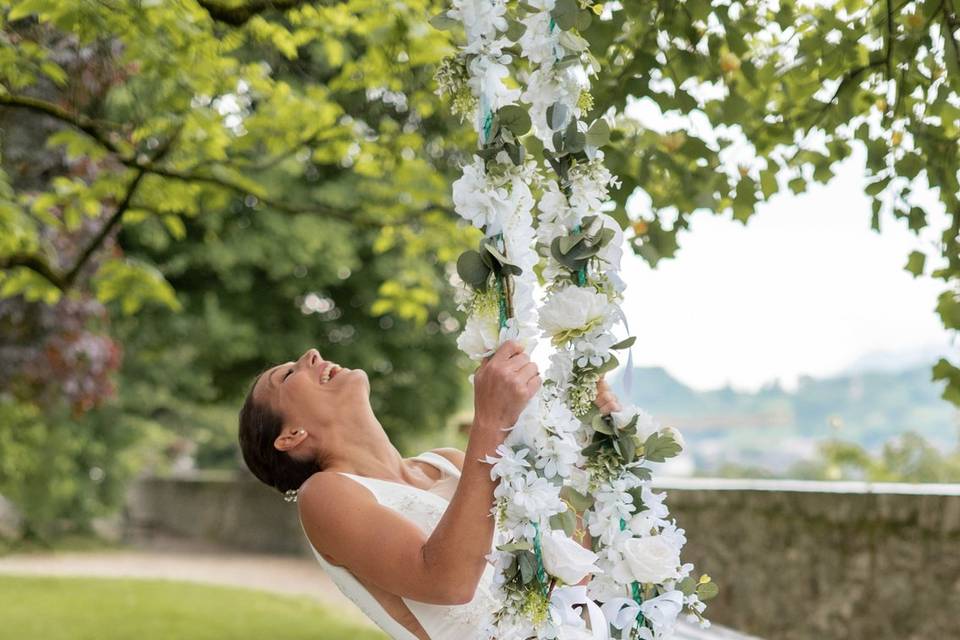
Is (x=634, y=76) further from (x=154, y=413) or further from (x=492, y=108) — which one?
(x=154, y=413)

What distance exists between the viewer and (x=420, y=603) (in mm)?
1996

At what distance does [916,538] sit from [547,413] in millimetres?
4198

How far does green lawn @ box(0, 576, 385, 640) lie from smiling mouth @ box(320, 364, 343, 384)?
6.98m

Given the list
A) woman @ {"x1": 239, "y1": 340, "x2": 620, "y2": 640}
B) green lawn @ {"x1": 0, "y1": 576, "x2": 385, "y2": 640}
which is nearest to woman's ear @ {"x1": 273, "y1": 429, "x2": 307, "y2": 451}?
woman @ {"x1": 239, "y1": 340, "x2": 620, "y2": 640}

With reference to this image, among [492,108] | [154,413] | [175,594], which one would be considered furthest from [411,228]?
[154,413]

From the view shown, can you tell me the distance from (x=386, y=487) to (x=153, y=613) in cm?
861

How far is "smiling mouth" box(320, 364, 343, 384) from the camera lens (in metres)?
2.40

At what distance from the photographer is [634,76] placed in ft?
9.94

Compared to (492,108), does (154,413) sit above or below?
below

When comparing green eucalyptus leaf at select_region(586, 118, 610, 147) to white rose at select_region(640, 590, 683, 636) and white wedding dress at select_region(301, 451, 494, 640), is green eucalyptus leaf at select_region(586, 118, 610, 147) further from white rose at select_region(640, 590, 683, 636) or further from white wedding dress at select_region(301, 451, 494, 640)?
white wedding dress at select_region(301, 451, 494, 640)

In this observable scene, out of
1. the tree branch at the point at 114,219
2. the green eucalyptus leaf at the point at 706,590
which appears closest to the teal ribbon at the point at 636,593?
the green eucalyptus leaf at the point at 706,590

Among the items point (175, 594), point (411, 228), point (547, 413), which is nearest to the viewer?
point (547, 413)

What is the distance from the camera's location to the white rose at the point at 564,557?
137 cm

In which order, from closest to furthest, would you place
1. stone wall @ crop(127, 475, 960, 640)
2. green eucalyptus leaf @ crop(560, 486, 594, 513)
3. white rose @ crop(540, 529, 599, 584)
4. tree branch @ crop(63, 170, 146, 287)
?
1. white rose @ crop(540, 529, 599, 584)
2. green eucalyptus leaf @ crop(560, 486, 594, 513)
3. tree branch @ crop(63, 170, 146, 287)
4. stone wall @ crop(127, 475, 960, 640)
